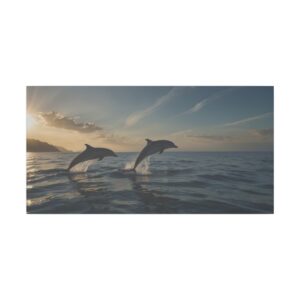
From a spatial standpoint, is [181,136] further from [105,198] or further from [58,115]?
[58,115]

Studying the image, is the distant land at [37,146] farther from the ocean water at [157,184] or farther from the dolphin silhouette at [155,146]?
the dolphin silhouette at [155,146]

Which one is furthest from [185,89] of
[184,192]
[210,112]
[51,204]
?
[51,204]

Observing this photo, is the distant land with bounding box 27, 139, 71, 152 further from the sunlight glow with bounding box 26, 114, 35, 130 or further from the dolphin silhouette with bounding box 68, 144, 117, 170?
the dolphin silhouette with bounding box 68, 144, 117, 170

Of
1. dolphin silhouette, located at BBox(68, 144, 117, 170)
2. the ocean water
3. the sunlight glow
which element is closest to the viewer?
the ocean water

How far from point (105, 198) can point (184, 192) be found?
4.01 feet

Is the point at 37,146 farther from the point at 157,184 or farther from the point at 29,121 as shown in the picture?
the point at 157,184

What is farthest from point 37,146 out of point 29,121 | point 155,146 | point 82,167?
point 155,146

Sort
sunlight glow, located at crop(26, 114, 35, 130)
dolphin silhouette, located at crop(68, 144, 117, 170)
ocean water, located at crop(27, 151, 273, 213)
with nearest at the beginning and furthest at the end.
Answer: ocean water, located at crop(27, 151, 273, 213)
sunlight glow, located at crop(26, 114, 35, 130)
dolphin silhouette, located at crop(68, 144, 117, 170)

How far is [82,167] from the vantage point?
4.88 m

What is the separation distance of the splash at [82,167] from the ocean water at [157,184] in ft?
0.05

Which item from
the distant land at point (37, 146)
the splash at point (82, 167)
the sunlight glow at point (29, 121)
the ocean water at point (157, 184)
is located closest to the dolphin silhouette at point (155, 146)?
the ocean water at point (157, 184)

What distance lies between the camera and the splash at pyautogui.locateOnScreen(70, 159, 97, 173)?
191 inches

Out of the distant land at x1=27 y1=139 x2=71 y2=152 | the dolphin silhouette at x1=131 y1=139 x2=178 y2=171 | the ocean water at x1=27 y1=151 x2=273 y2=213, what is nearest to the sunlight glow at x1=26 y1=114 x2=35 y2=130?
the distant land at x1=27 y1=139 x2=71 y2=152

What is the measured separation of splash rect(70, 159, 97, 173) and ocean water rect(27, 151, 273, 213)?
0.02 m
